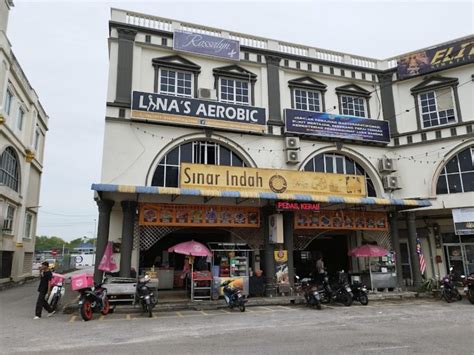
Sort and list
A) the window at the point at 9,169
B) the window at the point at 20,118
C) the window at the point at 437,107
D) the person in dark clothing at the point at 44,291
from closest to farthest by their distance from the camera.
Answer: the person in dark clothing at the point at 44,291 < the window at the point at 437,107 < the window at the point at 9,169 < the window at the point at 20,118

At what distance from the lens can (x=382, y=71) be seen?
65.8 feet

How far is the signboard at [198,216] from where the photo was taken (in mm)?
14172

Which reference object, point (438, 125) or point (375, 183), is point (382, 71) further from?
point (375, 183)

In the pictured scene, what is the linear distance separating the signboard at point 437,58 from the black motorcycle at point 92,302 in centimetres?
1736

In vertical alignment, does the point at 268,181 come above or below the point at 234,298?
above

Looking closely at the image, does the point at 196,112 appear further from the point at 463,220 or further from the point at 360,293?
the point at 463,220

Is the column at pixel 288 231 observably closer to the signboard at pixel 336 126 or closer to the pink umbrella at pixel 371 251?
the pink umbrella at pixel 371 251

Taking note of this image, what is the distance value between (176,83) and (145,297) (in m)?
9.59

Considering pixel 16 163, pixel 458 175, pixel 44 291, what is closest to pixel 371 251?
pixel 458 175

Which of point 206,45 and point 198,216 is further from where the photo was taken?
point 206,45

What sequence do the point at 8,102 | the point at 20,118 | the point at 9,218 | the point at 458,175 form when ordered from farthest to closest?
the point at 20,118
the point at 9,218
the point at 8,102
the point at 458,175

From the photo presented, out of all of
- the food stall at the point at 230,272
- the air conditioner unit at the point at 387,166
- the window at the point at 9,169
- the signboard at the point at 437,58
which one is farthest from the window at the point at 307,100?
the window at the point at 9,169

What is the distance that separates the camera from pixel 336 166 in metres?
18.8

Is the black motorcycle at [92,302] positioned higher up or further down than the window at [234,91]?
further down
